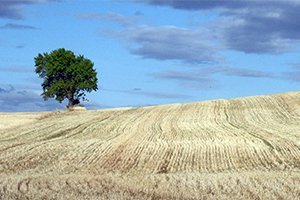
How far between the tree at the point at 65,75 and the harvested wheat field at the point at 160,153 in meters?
25.0

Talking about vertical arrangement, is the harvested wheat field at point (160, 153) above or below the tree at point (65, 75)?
below

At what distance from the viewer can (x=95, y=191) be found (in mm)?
24125

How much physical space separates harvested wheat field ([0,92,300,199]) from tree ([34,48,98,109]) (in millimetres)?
24961

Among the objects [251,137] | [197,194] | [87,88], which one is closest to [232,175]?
[197,194]

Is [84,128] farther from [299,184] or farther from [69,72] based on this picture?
[69,72]

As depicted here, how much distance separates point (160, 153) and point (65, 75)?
6514 centimetres

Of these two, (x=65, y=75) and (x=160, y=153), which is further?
(x=65, y=75)

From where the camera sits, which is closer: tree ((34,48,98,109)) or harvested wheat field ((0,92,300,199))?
harvested wheat field ((0,92,300,199))

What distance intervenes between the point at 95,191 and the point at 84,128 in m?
35.9

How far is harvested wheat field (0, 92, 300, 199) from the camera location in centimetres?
2517

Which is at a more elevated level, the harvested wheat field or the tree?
the tree

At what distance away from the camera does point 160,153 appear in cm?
4134

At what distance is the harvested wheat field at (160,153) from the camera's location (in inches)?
991

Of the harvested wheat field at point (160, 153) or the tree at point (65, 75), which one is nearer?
the harvested wheat field at point (160, 153)
